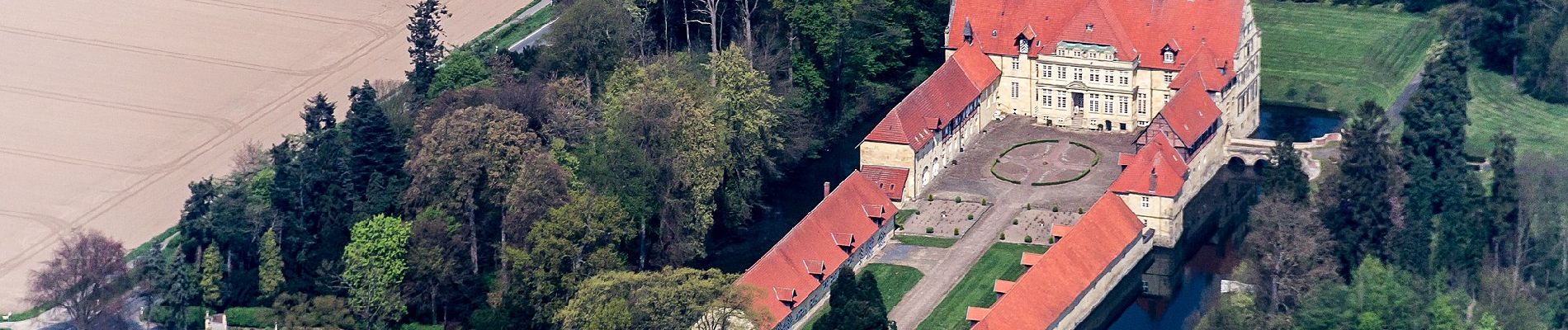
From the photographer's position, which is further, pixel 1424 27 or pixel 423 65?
pixel 1424 27

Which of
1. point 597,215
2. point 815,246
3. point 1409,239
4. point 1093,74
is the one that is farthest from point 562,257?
point 1093,74

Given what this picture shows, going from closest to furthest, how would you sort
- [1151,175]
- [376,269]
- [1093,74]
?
[376,269] < [1151,175] < [1093,74]

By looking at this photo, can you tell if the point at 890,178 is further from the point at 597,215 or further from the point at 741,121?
the point at 597,215

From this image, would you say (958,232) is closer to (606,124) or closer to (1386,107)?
(606,124)

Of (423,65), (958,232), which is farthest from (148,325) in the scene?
(958,232)

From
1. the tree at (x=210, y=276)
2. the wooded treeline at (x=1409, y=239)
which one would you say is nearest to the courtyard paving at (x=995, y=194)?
the wooded treeline at (x=1409, y=239)
